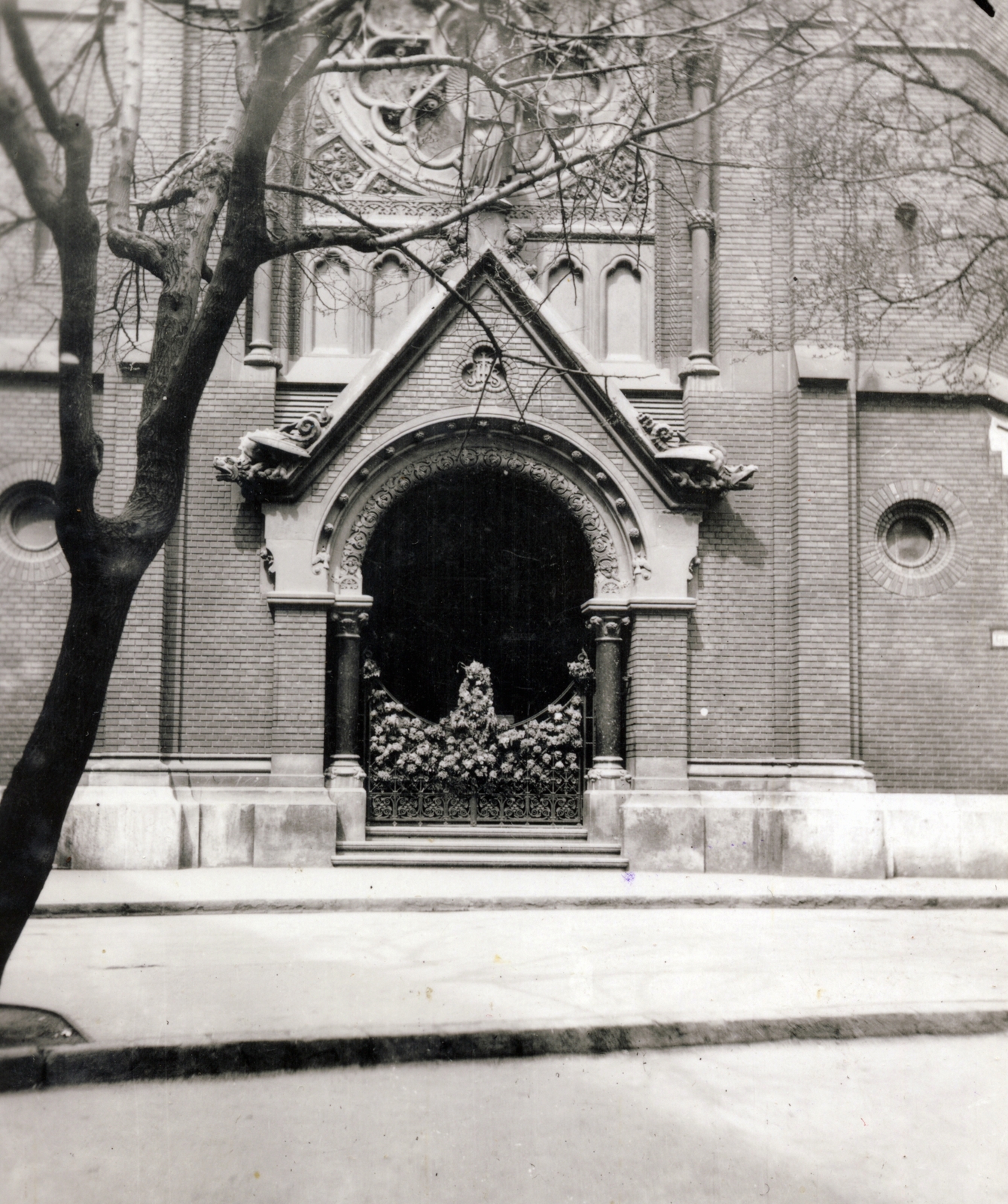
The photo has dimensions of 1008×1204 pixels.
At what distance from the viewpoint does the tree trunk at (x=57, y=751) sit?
18.5 ft

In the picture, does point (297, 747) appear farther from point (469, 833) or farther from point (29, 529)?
point (29, 529)

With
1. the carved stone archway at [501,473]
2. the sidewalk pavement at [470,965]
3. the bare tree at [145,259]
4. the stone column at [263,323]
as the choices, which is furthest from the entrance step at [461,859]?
the bare tree at [145,259]

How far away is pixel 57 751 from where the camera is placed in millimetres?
5746

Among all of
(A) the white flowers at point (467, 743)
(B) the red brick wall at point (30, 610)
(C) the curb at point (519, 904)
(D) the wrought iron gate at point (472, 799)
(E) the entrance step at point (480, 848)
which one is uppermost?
(B) the red brick wall at point (30, 610)

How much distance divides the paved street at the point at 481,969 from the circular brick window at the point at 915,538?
4.44 metres

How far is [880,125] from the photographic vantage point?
8.38 m

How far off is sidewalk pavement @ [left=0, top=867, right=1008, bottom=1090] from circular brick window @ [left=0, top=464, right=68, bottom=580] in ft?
10.8

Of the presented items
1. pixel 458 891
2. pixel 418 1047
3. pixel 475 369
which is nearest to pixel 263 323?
pixel 475 369

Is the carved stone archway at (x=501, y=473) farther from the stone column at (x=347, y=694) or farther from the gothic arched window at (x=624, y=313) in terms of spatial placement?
the gothic arched window at (x=624, y=313)

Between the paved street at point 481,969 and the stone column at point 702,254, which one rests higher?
the stone column at point 702,254

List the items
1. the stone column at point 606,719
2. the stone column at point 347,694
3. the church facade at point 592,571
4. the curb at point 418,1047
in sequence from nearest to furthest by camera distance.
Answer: the curb at point 418,1047 < the church facade at point 592,571 < the stone column at point 347,694 < the stone column at point 606,719

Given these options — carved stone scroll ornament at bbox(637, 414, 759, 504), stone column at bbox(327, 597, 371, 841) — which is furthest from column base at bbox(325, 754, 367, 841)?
carved stone scroll ornament at bbox(637, 414, 759, 504)

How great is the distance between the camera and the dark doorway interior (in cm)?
1502

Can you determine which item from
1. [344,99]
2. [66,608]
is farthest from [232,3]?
[66,608]
